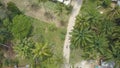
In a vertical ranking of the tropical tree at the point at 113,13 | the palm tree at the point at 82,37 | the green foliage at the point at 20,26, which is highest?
the tropical tree at the point at 113,13

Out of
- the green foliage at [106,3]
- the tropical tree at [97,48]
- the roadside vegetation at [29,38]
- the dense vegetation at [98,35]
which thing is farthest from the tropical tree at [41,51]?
the green foliage at [106,3]

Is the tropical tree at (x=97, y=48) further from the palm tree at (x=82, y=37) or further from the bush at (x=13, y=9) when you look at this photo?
the bush at (x=13, y=9)

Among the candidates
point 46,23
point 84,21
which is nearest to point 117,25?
point 84,21

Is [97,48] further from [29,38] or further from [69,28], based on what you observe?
[29,38]

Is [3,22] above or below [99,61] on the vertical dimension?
above

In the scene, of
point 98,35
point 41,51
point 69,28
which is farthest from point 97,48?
point 41,51

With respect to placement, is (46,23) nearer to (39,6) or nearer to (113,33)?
(39,6)

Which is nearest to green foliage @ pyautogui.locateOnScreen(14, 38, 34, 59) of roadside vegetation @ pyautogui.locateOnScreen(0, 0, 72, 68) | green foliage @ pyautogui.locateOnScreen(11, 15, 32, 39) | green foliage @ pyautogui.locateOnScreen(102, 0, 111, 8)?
roadside vegetation @ pyautogui.locateOnScreen(0, 0, 72, 68)
